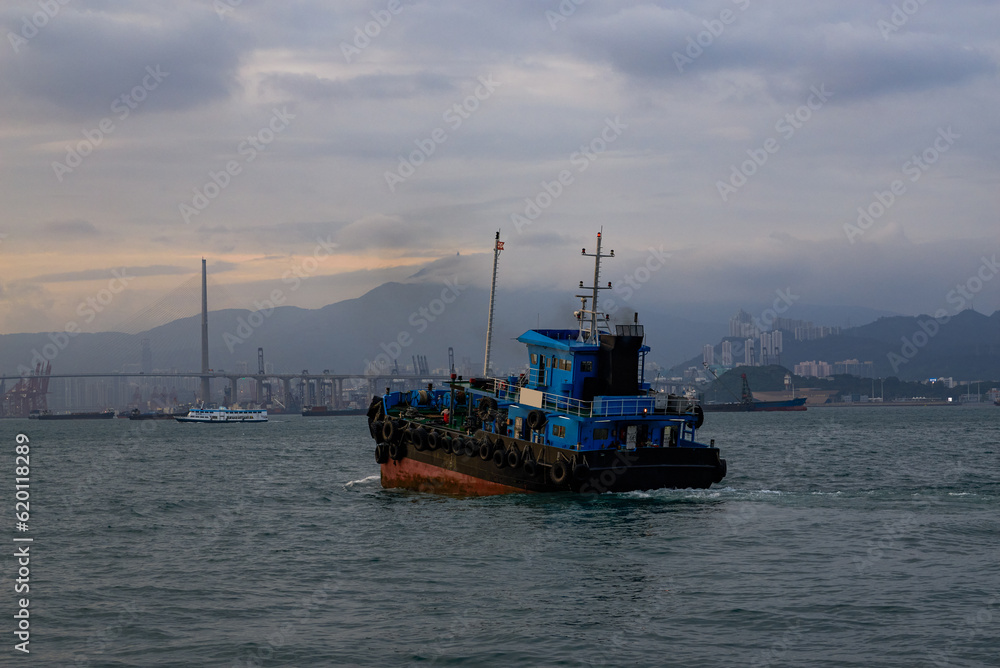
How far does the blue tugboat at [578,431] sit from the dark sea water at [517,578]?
880 mm

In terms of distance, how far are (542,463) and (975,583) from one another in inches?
588

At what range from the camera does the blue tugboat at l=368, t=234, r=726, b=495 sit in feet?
110

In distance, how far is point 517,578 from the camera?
23375mm

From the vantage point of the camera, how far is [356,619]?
19906 mm

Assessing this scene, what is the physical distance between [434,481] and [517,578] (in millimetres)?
15694

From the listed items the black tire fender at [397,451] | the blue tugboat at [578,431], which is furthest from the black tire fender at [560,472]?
the black tire fender at [397,451]

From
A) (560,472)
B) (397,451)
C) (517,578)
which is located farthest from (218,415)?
(517,578)

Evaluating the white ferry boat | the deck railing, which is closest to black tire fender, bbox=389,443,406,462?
the deck railing

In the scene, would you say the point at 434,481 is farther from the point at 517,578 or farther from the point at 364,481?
the point at 517,578

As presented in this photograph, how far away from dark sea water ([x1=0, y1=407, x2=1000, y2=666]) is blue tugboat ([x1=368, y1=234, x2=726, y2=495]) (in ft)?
2.89

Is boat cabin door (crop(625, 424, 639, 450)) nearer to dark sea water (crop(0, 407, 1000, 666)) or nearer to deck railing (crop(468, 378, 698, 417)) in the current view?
deck railing (crop(468, 378, 698, 417))

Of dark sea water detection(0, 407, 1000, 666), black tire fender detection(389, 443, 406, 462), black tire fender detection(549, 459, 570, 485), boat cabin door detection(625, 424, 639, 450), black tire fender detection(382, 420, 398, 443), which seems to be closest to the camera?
dark sea water detection(0, 407, 1000, 666)

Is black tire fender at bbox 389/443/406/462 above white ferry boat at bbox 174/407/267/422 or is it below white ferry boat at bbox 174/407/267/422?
A: above

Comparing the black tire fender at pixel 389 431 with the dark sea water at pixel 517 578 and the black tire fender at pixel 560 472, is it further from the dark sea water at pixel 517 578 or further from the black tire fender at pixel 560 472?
the black tire fender at pixel 560 472
